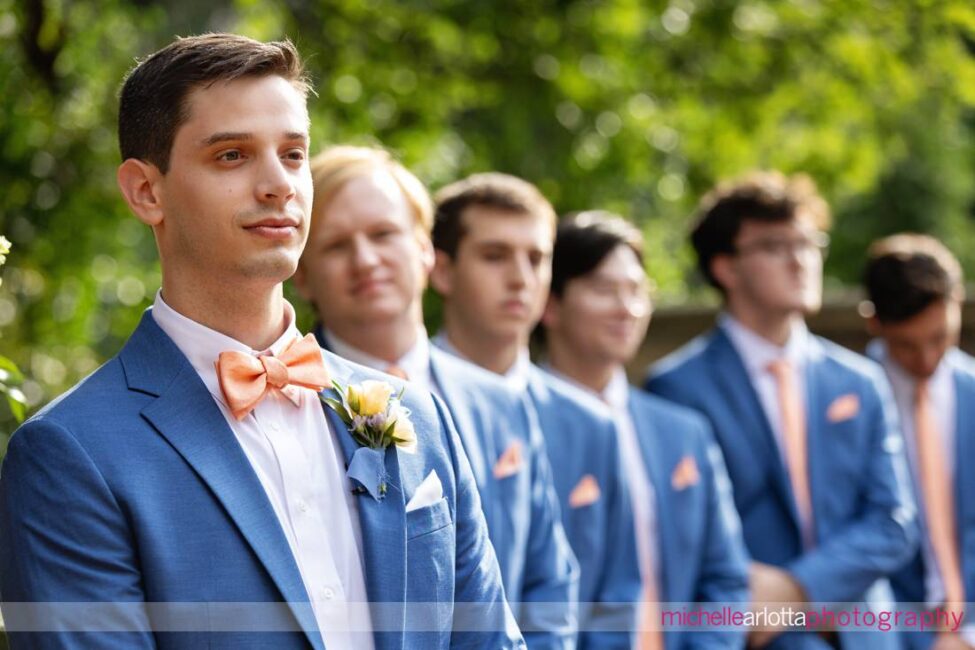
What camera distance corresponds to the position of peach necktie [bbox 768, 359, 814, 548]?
5.16 metres

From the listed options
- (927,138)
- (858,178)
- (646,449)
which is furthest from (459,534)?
(927,138)

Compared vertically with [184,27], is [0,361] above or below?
below

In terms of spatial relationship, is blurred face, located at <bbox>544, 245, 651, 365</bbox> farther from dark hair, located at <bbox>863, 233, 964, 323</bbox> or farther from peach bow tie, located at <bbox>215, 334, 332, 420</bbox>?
peach bow tie, located at <bbox>215, 334, 332, 420</bbox>

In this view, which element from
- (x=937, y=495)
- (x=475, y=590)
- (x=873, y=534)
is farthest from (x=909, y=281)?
(x=475, y=590)

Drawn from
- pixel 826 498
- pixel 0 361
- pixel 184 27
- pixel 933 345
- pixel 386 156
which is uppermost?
pixel 184 27

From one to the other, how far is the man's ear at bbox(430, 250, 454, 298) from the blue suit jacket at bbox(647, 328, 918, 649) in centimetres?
125

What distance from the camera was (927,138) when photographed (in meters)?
14.7

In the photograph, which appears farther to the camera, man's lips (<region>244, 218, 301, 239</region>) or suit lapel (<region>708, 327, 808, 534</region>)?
suit lapel (<region>708, 327, 808, 534</region>)

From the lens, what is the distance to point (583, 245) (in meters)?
5.00

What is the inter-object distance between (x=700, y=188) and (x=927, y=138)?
25.9 feet

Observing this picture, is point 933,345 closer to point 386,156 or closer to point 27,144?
Result: point 386,156

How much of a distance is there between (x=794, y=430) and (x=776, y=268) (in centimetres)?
65

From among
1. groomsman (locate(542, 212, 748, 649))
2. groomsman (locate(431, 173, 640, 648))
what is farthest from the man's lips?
groomsman (locate(542, 212, 748, 649))

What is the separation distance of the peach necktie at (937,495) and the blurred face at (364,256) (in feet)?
8.65
